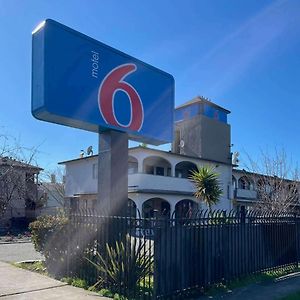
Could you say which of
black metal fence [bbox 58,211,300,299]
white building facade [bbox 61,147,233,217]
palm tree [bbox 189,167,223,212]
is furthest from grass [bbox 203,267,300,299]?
white building facade [bbox 61,147,233,217]

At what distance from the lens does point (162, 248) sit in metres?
7.46

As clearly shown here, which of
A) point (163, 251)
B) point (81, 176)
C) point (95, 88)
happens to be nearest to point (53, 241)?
point (163, 251)

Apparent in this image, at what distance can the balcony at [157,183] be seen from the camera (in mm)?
29719

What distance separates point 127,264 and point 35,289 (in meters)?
2.14

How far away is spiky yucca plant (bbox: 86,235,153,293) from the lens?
7.85 meters

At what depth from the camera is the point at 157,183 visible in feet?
101

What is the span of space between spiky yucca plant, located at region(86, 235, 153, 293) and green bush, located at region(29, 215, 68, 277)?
1.97 meters

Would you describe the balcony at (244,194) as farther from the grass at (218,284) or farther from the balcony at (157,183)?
the grass at (218,284)

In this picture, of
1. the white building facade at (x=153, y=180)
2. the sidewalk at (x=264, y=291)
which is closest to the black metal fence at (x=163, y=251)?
the sidewalk at (x=264, y=291)

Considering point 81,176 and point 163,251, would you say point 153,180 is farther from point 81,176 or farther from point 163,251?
point 163,251

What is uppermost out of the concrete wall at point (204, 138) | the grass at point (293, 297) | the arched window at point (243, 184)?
the concrete wall at point (204, 138)

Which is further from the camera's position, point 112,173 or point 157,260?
point 112,173

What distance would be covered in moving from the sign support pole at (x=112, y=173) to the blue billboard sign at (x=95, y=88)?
0.28 meters

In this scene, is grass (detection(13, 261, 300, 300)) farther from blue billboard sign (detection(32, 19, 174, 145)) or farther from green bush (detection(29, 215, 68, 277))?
blue billboard sign (detection(32, 19, 174, 145))
